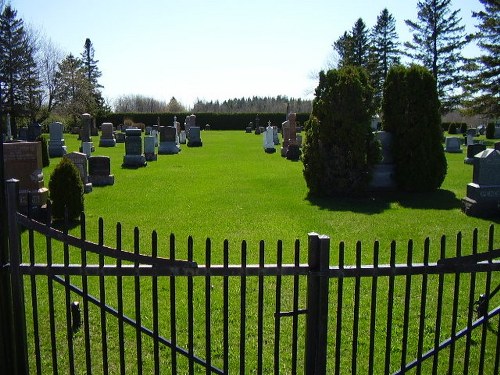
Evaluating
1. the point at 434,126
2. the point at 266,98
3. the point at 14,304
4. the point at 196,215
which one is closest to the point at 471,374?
the point at 14,304

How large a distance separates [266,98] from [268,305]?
125005mm

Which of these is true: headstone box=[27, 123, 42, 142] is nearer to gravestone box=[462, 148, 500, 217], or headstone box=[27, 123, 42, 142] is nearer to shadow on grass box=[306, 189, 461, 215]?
shadow on grass box=[306, 189, 461, 215]

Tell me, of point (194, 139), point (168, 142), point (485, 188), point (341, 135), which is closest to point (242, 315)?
point (485, 188)

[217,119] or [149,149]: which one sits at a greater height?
[217,119]

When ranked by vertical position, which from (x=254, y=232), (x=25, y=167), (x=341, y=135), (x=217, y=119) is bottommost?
(x=254, y=232)

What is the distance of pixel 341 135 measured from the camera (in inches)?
548

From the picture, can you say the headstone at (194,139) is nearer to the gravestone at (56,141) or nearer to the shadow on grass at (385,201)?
the gravestone at (56,141)

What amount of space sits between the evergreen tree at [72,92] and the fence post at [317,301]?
52081mm

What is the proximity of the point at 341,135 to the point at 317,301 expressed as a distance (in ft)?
36.0

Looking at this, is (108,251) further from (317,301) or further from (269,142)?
(269,142)

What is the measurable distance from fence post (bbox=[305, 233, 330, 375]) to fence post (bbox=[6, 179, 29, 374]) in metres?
1.97

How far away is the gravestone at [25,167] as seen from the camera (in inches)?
464

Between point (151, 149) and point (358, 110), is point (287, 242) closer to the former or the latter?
point (358, 110)

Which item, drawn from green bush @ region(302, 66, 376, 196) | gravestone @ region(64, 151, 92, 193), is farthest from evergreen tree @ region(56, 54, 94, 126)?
green bush @ region(302, 66, 376, 196)
